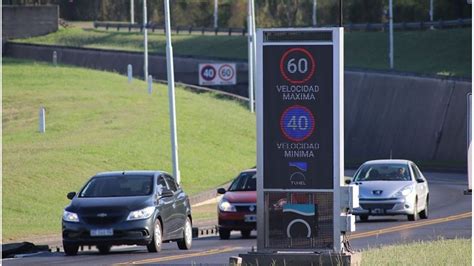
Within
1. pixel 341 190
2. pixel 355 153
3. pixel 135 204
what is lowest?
pixel 355 153

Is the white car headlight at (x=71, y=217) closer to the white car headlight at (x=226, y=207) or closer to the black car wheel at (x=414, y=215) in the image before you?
the white car headlight at (x=226, y=207)

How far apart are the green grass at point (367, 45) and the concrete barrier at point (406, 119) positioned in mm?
6023

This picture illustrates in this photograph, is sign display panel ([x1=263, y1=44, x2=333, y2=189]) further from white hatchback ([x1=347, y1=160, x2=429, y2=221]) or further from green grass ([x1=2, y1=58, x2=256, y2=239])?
white hatchback ([x1=347, y1=160, x2=429, y2=221])

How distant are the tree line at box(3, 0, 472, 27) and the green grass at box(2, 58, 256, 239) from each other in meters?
39.2

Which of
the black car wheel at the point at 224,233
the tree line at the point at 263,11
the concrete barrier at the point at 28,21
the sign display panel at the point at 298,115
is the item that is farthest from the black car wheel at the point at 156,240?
the tree line at the point at 263,11

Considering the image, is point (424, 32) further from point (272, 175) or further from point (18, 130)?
point (272, 175)

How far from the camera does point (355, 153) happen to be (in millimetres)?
63750

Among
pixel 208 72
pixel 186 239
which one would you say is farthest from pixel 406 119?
pixel 186 239

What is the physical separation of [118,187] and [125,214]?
3.89 ft

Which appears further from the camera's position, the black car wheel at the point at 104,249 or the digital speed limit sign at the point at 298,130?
the black car wheel at the point at 104,249

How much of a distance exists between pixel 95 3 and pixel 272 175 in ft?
361

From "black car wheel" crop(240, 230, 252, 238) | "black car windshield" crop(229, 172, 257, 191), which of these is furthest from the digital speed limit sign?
"black car windshield" crop(229, 172, 257, 191)

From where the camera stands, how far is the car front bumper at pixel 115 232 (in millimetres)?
24172

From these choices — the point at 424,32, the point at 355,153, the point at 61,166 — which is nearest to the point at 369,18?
the point at 424,32
